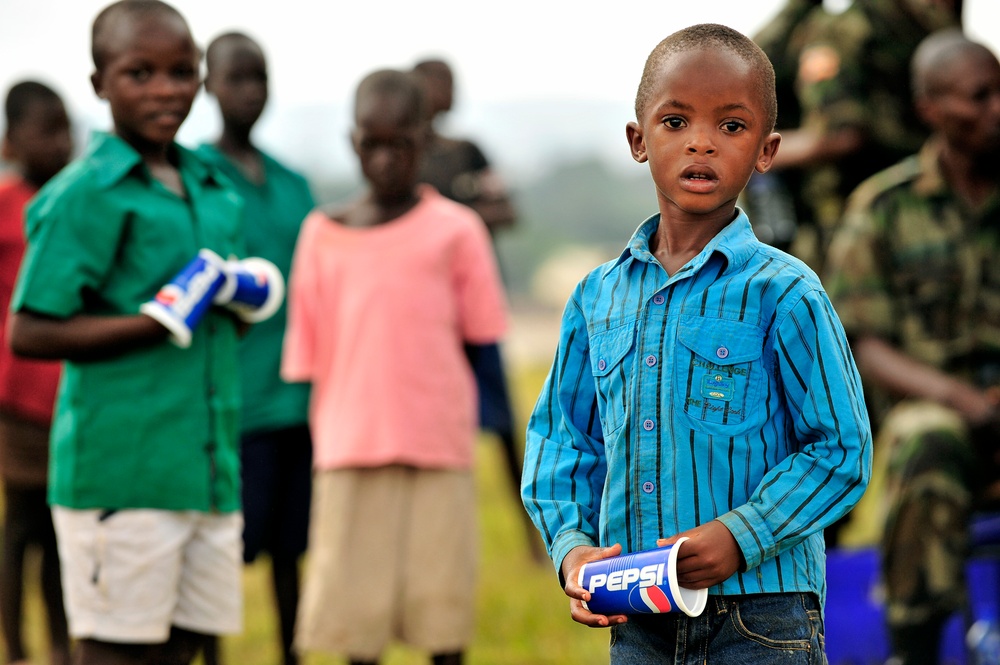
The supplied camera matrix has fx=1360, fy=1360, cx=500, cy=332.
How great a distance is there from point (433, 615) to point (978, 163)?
214 cm

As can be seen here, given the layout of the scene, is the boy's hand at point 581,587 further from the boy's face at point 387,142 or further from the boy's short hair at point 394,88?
the boy's short hair at point 394,88

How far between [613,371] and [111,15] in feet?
5.54

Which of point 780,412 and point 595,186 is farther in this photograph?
point 595,186

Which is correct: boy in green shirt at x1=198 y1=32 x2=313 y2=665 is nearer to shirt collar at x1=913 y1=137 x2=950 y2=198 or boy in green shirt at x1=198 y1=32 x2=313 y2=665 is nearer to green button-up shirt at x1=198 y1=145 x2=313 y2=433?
green button-up shirt at x1=198 y1=145 x2=313 y2=433

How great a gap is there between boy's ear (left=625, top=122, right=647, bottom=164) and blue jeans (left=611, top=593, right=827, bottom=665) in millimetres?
699

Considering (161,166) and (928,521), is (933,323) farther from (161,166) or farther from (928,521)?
(161,166)

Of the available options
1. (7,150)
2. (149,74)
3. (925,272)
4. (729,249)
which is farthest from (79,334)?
(925,272)

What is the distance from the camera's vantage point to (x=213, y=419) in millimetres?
3180

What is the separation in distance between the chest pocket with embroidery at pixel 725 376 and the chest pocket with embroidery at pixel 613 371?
11 cm

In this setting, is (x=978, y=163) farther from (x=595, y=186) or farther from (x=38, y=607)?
(x=595, y=186)

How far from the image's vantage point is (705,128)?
79.0 inches

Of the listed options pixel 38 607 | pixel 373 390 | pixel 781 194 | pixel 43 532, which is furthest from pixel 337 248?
pixel 38 607

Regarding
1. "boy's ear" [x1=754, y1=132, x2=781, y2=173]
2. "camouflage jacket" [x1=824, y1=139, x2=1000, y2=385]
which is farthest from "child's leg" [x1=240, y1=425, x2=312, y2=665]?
"boy's ear" [x1=754, y1=132, x2=781, y2=173]

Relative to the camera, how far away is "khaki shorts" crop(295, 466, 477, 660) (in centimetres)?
399
